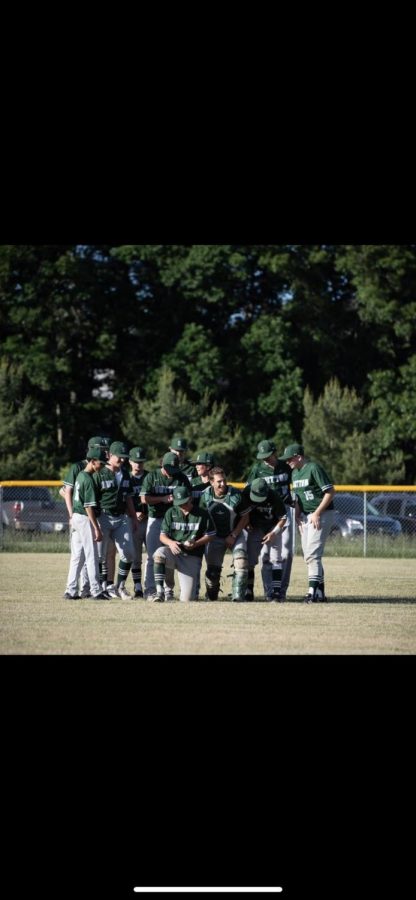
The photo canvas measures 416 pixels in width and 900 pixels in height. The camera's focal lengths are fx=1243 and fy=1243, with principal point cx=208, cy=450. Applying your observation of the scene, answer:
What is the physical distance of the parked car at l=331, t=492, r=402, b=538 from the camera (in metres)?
22.9

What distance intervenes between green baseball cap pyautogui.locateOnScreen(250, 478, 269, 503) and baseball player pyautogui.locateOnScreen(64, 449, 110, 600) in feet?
4.90

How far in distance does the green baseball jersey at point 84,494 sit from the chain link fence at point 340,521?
9640mm

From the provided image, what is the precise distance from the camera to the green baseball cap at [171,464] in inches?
491

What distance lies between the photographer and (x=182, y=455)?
13.3 meters

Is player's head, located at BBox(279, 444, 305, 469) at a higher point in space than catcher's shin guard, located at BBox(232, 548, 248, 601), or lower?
higher

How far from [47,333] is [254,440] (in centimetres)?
669

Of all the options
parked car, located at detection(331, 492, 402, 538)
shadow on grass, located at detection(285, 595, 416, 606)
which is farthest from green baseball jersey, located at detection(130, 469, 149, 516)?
parked car, located at detection(331, 492, 402, 538)

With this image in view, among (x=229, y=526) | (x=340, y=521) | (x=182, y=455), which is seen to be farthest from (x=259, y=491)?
(x=340, y=521)

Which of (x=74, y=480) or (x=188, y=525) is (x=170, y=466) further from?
(x=74, y=480)

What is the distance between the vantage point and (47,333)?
116ft

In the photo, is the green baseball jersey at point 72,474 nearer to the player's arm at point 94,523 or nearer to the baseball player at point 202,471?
the baseball player at point 202,471

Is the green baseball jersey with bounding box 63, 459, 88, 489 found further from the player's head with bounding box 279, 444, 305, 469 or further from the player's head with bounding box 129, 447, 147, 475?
the player's head with bounding box 279, 444, 305, 469

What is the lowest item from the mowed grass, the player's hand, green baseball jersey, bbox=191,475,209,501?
the mowed grass

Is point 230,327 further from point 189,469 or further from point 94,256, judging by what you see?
point 189,469
